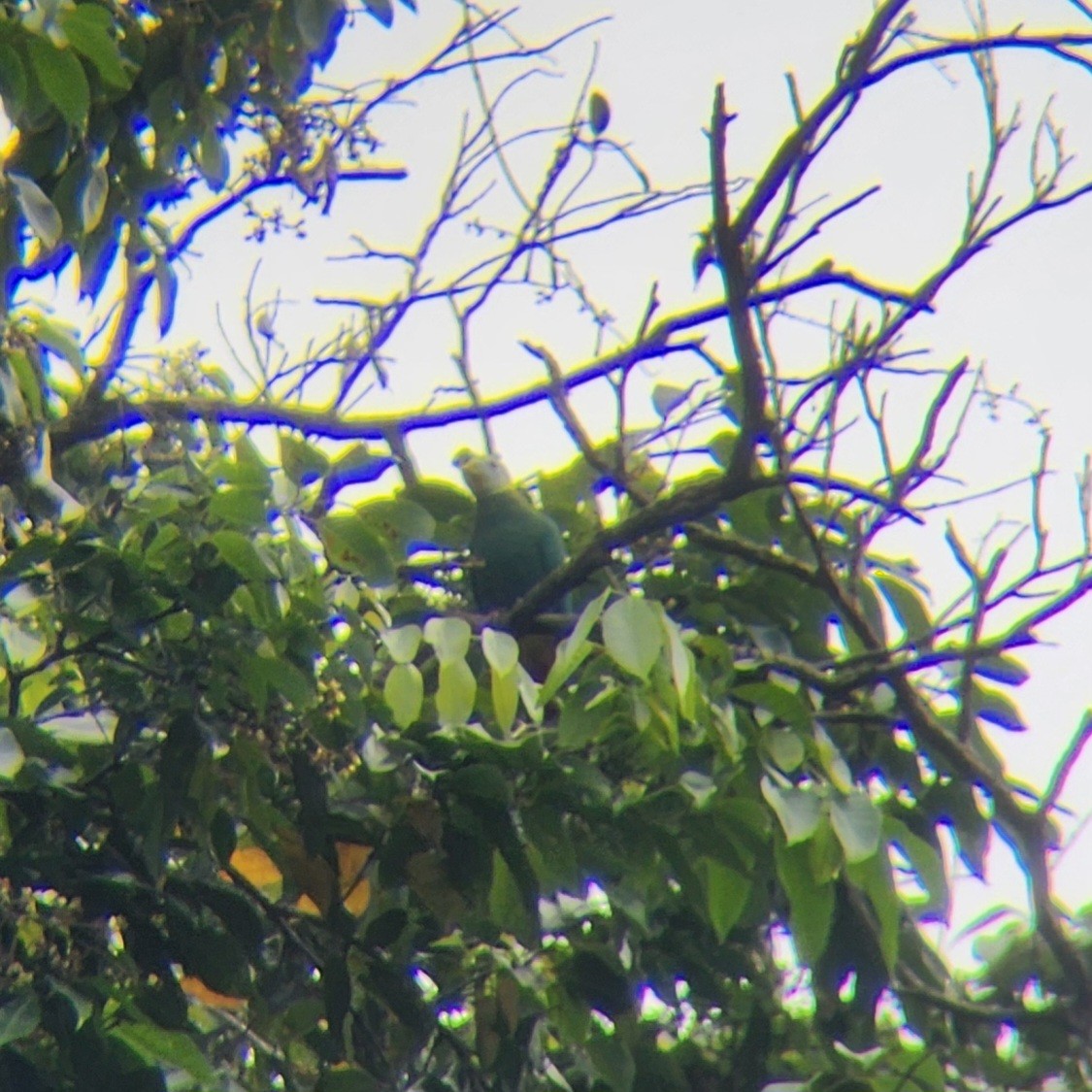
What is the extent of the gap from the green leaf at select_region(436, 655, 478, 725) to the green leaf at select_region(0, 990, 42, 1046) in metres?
0.46

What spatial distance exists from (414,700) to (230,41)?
0.91m

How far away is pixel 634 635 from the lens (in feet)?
4.40

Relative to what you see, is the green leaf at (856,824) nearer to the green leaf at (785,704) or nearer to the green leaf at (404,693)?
the green leaf at (785,704)

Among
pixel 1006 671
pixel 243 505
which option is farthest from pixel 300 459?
pixel 1006 671

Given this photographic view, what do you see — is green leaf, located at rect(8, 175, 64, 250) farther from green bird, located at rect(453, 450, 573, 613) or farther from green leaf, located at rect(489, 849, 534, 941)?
green bird, located at rect(453, 450, 573, 613)

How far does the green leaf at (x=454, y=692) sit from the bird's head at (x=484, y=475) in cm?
147

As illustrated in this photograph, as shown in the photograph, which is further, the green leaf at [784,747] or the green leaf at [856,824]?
the green leaf at [784,747]

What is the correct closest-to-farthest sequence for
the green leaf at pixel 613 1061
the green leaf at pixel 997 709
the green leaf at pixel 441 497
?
the green leaf at pixel 613 1061
the green leaf at pixel 997 709
the green leaf at pixel 441 497

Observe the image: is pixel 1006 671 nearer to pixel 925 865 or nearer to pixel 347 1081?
pixel 925 865

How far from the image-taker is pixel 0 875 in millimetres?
1554

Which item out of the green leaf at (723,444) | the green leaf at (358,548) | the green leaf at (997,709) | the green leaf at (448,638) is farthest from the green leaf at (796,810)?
the green leaf at (723,444)

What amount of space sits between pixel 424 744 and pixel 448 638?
0.21 m

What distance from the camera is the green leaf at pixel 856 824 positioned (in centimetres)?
134

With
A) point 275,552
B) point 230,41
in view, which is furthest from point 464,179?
point 275,552
